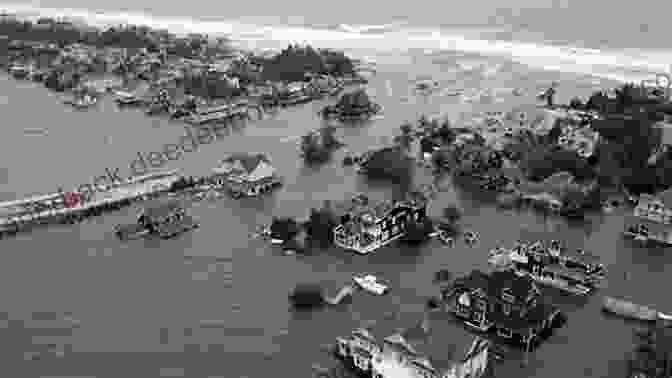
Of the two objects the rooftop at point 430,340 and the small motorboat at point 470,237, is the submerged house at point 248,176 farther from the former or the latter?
the rooftop at point 430,340

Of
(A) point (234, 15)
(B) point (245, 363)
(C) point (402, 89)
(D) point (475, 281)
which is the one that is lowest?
(B) point (245, 363)

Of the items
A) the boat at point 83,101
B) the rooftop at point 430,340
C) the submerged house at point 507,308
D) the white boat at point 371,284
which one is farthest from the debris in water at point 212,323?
the boat at point 83,101

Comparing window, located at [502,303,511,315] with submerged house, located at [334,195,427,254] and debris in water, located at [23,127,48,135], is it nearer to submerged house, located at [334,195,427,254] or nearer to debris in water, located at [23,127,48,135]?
submerged house, located at [334,195,427,254]

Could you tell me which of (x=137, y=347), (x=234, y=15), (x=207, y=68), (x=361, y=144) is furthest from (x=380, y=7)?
(x=137, y=347)

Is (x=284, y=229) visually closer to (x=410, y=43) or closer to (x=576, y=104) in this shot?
(x=576, y=104)

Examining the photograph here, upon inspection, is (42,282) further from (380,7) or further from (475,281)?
(380,7)

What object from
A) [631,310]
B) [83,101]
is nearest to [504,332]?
[631,310]

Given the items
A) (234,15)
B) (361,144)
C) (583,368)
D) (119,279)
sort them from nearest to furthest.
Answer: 1. (583,368)
2. (119,279)
3. (361,144)
4. (234,15)
